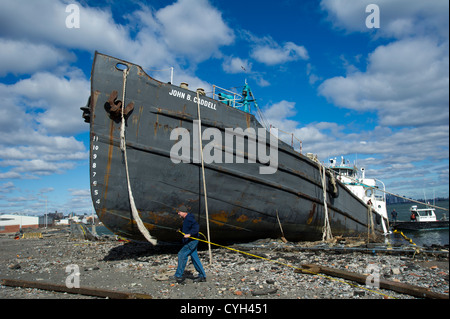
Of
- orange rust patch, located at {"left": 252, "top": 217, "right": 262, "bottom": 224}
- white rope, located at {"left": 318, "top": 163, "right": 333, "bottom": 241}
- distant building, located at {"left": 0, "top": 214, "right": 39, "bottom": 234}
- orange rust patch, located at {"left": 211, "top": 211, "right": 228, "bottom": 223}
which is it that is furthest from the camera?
distant building, located at {"left": 0, "top": 214, "right": 39, "bottom": 234}

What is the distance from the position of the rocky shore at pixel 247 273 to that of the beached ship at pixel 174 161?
91 centimetres

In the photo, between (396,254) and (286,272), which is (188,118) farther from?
(396,254)

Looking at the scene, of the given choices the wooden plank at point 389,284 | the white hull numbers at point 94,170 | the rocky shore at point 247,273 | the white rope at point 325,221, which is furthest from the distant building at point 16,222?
the wooden plank at point 389,284

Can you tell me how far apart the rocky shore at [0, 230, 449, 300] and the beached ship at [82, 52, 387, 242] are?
91 cm

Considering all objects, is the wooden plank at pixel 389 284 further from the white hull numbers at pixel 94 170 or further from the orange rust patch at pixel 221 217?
the white hull numbers at pixel 94 170

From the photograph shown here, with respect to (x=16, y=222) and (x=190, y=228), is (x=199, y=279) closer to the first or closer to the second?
(x=190, y=228)

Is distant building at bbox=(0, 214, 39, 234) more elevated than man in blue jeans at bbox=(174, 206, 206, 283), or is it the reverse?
man in blue jeans at bbox=(174, 206, 206, 283)

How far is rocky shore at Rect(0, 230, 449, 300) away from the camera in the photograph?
4.80 metres

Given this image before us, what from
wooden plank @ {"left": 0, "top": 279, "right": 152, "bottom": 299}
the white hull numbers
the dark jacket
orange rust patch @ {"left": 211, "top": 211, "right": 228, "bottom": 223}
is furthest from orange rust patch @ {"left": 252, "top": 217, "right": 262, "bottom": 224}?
wooden plank @ {"left": 0, "top": 279, "right": 152, "bottom": 299}

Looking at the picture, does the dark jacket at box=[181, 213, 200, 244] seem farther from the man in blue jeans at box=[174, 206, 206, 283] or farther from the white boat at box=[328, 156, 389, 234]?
the white boat at box=[328, 156, 389, 234]

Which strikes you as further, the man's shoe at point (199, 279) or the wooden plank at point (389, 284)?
the man's shoe at point (199, 279)

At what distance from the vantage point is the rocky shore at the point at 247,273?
4.80 m

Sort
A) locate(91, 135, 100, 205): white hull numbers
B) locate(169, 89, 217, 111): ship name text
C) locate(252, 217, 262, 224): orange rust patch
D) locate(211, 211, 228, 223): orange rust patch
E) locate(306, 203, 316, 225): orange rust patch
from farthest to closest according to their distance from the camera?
locate(306, 203, 316, 225): orange rust patch < locate(252, 217, 262, 224): orange rust patch < locate(211, 211, 228, 223): orange rust patch < locate(169, 89, 217, 111): ship name text < locate(91, 135, 100, 205): white hull numbers
